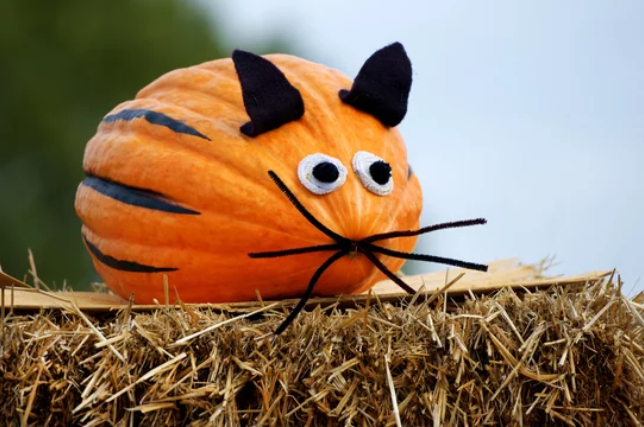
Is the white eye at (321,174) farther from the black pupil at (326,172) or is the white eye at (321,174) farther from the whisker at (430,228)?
the whisker at (430,228)

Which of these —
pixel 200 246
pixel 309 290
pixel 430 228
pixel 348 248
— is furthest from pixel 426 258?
pixel 200 246

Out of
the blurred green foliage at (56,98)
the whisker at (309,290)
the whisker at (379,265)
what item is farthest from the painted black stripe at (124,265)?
the blurred green foliage at (56,98)

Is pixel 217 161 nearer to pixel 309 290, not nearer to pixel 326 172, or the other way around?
pixel 326 172

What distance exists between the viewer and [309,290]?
1947mm

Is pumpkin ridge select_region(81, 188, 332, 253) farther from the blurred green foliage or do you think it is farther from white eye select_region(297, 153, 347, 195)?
the blurred green foliage

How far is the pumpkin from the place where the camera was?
2.07m

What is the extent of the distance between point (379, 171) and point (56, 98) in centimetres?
665

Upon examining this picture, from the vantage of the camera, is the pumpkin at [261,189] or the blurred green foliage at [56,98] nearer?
the pumpkin at [261,189]

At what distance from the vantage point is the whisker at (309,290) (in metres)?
1.81

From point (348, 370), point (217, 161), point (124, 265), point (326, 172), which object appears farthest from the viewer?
point (124, 265)

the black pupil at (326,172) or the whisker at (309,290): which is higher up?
the black pupil at (326,172)

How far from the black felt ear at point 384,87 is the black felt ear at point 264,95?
21 cm

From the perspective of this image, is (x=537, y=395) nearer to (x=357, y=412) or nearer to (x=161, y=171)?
(x=357, y=412)

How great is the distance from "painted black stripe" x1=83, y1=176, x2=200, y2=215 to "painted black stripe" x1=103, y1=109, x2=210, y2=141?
209mm
